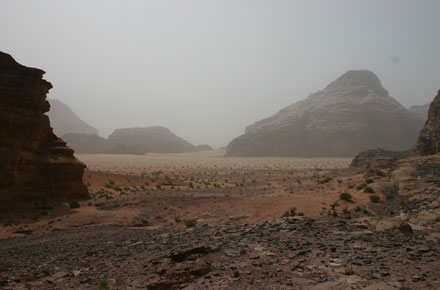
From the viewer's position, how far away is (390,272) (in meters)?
5.75

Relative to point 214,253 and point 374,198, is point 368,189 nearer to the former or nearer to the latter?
point 374,198

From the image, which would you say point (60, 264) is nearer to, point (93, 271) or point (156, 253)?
point (93, 271)

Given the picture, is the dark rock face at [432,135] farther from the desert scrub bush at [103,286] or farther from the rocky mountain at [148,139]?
the rocky mountain at [148,139]

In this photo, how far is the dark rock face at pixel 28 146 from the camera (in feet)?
49.1

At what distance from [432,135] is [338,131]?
3164 inches

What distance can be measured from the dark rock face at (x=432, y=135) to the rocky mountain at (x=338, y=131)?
70.5 metres

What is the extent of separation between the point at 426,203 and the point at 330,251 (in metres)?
7.20

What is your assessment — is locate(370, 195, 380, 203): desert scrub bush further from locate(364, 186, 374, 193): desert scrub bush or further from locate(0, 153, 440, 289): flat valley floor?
locate(364, 186, 374, 193): desert scrub bush

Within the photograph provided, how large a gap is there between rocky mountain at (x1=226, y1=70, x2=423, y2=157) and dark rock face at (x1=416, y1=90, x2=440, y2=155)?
231 ft

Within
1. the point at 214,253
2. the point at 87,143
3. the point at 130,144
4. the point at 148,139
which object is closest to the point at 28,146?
the point at 214,253

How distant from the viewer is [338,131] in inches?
Result: 4146

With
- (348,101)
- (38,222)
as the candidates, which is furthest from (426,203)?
(348,101)

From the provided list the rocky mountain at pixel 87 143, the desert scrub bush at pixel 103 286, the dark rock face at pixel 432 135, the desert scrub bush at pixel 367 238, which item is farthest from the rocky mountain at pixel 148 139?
the desert scrub bush at pixel 103 286

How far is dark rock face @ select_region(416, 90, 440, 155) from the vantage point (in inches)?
1094
